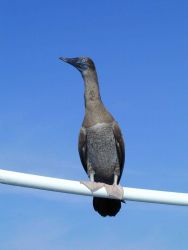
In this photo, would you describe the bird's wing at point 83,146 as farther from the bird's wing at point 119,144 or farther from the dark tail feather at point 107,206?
the dark tail feather at point 107,206

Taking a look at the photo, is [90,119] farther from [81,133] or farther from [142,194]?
[142,194]

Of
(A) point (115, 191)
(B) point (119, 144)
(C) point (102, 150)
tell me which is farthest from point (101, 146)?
(A) point (115, 191)

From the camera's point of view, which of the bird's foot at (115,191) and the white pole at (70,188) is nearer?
the white pole at (70,188)

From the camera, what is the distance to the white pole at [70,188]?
4.61m

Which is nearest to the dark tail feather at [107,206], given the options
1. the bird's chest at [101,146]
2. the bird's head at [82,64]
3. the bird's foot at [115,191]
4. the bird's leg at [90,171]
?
the bird's leg at [90,171]

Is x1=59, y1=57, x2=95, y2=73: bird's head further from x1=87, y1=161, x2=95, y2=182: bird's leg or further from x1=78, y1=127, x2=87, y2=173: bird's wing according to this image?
x1=87, y1=161, x2=95, y2=182: bird's leg

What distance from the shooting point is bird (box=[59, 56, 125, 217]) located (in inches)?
257

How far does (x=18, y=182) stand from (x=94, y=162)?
2.20 meters

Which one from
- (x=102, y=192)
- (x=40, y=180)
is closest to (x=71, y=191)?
(x=40, y=180)

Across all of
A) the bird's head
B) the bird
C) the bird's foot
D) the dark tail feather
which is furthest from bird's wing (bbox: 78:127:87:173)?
the bird's foot

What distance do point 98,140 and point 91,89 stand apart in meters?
0.55

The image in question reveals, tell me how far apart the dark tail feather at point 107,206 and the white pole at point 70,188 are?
4.81 feet

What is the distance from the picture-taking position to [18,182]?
15.2 ft

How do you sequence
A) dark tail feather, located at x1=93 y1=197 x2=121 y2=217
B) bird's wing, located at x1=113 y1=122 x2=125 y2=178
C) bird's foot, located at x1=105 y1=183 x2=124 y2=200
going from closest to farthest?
bird's foot, located at x1=105 y1=183 x2=124 y2=200, dark tail feather, located at x1=93 y1=197 x2=121 y2=217, bird's wing, located at x1=113 y1=122 x2=125 y2=178
